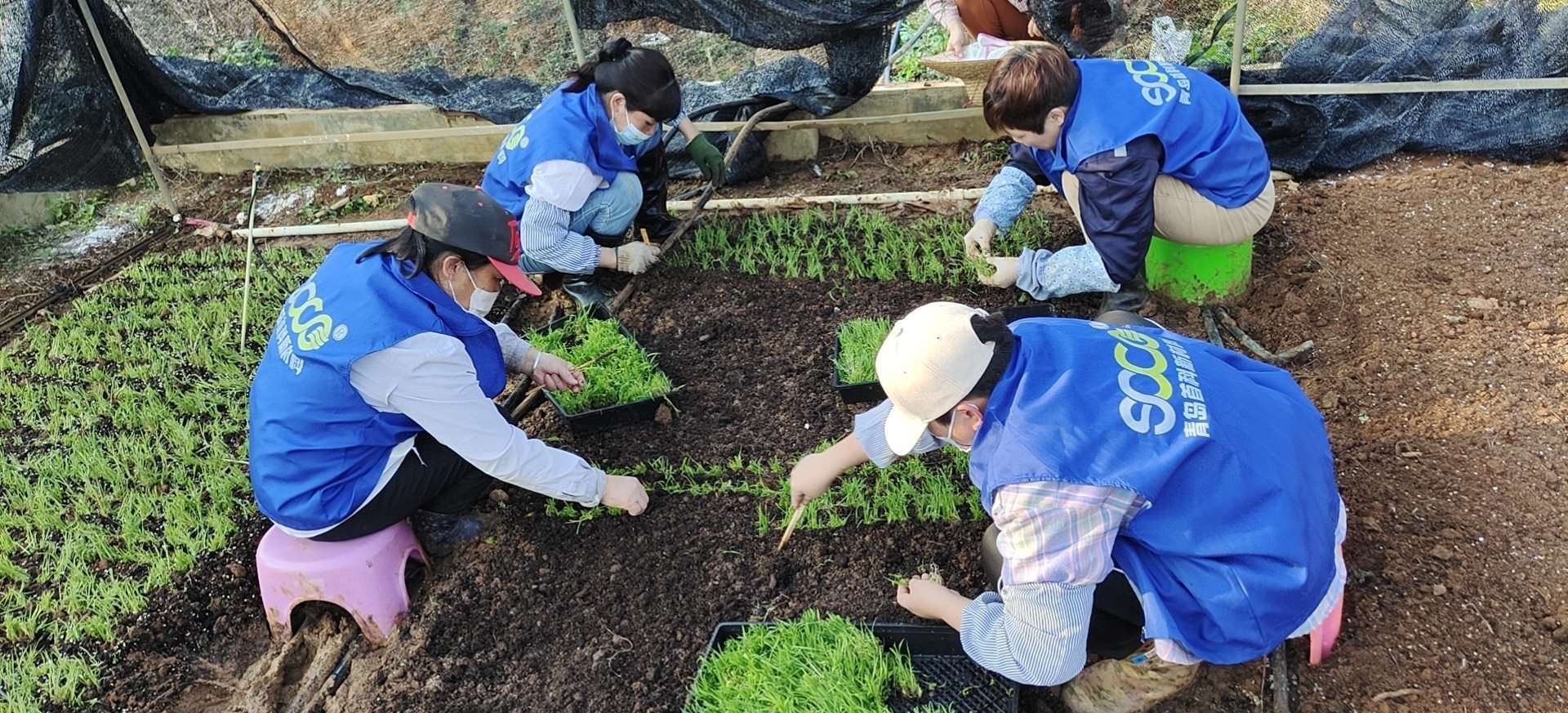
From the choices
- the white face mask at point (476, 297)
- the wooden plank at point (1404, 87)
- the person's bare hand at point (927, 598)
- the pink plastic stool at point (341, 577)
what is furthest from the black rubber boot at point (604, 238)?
the wooden plank at point (1404, 87)

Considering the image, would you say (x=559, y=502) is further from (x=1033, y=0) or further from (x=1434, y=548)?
(x=1033, y=0)

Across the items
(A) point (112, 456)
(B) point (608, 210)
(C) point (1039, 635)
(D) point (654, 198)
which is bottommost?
(A) point (112, 456)

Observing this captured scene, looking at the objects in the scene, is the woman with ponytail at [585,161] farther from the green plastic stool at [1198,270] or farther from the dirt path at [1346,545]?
the green plastic stool at [1198,270]

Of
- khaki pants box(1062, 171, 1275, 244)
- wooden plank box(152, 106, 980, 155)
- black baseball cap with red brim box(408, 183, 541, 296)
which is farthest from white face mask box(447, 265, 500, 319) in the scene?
wooden plank box(152, 106, 980, 155)

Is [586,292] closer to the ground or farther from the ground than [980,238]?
closer to the ground

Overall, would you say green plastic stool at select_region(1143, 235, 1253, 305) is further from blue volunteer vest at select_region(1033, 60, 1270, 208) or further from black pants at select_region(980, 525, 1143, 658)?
black pants at select_region(980, 525, 1143, 658)

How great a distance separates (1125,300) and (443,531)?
7.88ft

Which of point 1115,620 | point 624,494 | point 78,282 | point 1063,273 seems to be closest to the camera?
point 1115,620

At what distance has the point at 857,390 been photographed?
10.6 feet

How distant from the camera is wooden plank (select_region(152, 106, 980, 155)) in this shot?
4898 millimetres

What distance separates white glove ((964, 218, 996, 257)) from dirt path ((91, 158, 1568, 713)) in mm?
204

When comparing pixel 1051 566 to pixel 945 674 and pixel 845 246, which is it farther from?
pixel 845 246

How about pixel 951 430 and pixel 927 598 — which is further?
pixel 927 598

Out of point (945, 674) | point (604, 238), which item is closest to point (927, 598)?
point (945, 674)
